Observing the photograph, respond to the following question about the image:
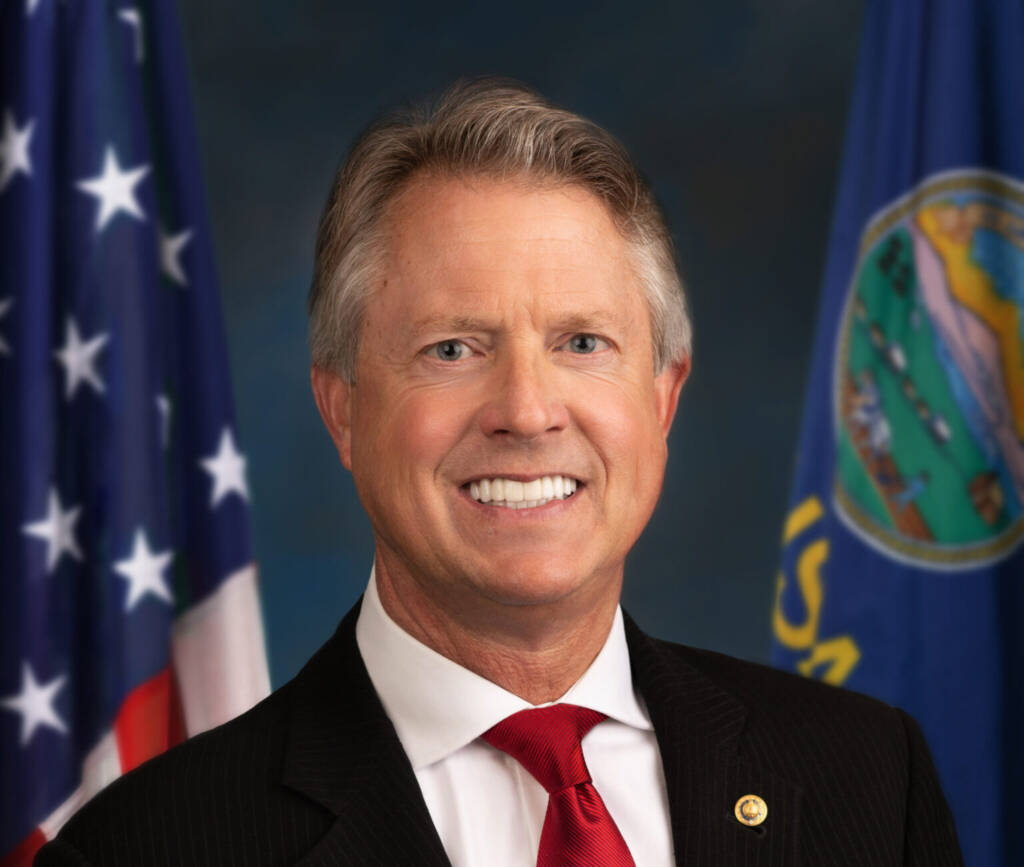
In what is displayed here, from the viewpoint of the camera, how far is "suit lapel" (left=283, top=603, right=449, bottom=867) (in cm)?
185

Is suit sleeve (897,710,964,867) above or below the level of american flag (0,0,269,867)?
below

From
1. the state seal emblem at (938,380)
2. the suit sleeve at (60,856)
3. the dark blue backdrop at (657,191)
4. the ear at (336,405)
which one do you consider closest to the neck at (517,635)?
the ear at (336,405)

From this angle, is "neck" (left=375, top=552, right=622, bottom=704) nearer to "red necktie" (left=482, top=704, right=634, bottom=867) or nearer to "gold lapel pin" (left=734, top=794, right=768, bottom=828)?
"red necktie" (left=482, top=704, right=634, bottom=867)

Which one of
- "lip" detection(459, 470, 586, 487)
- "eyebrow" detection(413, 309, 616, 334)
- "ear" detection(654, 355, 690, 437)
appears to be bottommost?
"lip" detection(459, 470, 586, 487)

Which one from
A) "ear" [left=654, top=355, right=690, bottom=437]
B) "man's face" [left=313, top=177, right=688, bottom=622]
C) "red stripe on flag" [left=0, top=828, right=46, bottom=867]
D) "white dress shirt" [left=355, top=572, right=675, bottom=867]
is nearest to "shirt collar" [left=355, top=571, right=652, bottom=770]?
"white dress shirt" [left=355, top=572, right=675, bottom=867]

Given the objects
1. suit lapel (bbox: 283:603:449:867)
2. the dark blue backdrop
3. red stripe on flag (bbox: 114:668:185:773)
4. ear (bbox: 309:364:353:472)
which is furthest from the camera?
the dark blue backdrop

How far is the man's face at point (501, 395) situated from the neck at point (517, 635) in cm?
3

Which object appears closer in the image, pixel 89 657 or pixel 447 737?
pixel 447 737

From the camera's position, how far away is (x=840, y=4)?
14.9ft

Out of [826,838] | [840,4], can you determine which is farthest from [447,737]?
[840,4]

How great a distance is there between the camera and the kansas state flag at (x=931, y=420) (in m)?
3.32

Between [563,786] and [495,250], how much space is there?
2.58 ft

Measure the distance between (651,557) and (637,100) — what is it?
1.57 metres

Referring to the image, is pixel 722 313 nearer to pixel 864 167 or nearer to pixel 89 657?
pixel 864 167
